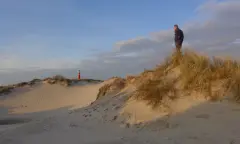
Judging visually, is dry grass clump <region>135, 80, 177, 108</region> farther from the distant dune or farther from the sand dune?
the sand dune

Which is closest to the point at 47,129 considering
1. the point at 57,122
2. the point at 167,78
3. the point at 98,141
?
the point at 57,122

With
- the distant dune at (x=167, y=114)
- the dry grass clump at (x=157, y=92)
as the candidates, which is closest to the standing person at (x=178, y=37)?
the distant dune at (x=167, y=114)

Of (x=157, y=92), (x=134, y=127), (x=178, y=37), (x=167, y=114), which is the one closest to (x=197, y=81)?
(x=157, y=92)

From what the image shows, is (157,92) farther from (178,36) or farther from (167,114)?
(178,36)

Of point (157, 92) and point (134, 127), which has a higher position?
point (157, 92)

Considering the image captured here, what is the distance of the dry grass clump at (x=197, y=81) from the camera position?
329 inches

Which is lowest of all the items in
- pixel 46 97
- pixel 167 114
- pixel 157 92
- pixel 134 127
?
pixel 46 97

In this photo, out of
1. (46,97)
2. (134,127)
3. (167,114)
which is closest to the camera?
(134,127)

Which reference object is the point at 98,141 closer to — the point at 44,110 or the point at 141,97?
the point at 141,97

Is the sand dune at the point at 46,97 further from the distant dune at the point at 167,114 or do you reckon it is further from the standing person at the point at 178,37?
the distant dune at the point at 167,114

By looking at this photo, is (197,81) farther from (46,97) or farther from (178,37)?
(46,97)

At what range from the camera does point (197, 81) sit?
883 cm

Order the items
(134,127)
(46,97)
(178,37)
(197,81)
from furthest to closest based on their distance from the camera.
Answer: (46,97) < (178,37) < (197,81) < (134,127)

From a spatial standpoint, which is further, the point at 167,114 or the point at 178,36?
the point at 178,36
